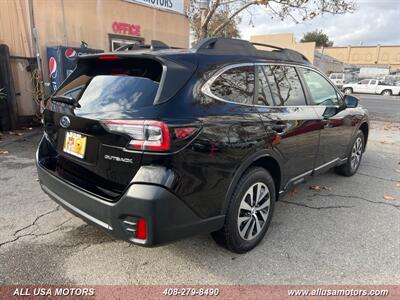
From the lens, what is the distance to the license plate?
2.49m

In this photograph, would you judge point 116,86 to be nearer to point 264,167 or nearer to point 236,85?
point 236,85

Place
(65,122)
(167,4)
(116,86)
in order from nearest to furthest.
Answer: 1. (116,86)
2. (65,122)
3. (167,4)

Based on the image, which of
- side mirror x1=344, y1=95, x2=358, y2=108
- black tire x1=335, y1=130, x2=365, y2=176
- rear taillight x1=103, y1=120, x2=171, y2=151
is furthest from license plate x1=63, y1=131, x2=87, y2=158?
black tire x1=335, y1=130, x2=365, y2=176

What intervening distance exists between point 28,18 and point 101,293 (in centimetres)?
738

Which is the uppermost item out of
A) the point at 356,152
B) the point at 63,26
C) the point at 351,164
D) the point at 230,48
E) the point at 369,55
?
the point at 369,55

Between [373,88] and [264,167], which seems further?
[373,88]

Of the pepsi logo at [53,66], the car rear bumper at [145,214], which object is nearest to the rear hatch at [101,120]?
the car rear bumper at [145,214]

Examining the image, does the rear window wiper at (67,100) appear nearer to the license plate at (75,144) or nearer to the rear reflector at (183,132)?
the license plate at (75,144)

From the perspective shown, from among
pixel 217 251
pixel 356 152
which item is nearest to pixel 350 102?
pixel 356 152

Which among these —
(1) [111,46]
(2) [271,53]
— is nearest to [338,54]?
(1) [111,46]

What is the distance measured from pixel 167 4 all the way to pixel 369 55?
6590 cm

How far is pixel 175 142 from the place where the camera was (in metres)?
2.15

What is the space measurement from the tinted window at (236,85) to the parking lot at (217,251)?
1.40 meters

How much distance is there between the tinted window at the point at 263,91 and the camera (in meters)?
2.97
